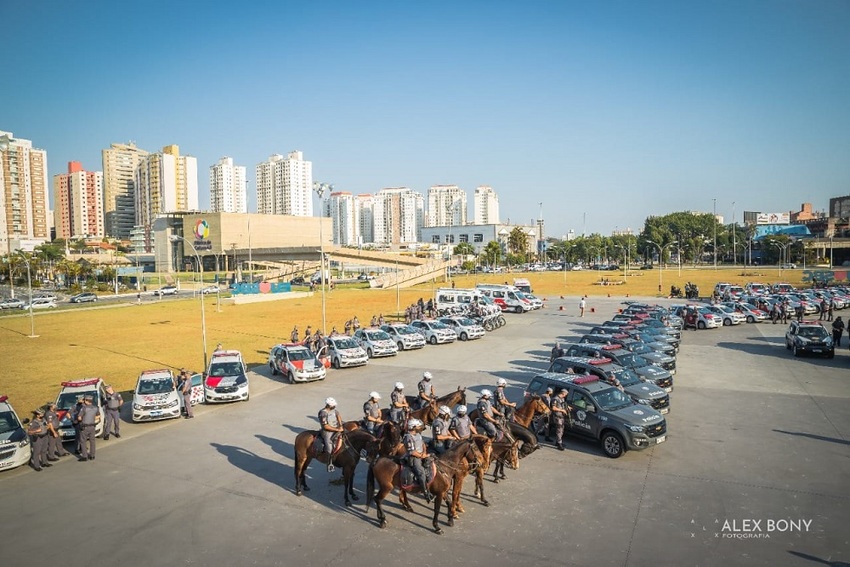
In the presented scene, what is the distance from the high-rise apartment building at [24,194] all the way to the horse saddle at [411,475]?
168m

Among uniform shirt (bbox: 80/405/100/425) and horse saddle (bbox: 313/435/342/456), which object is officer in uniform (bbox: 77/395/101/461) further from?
horse saddle (bbox: 313/435/342/456)

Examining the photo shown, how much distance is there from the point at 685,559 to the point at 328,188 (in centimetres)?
2788

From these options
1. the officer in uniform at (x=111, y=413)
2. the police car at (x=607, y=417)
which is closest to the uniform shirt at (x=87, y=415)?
the officer in uniform at (x=111, y=413)

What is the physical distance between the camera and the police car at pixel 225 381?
1917 cm

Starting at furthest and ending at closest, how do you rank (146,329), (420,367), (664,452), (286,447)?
(146,329), (420,367), (286,447), (664,452)

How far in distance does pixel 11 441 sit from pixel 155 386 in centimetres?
504

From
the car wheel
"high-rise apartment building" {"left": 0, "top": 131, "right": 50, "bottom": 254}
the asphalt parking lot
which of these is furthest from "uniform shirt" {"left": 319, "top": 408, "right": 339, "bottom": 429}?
"high-rise apartment building" {"left": 0, "top": 131, "right": 50, "bottom": 254}

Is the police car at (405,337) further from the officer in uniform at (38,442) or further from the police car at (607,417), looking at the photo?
the officer in uniform at (38,442)

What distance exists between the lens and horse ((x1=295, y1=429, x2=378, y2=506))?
36.1 ft

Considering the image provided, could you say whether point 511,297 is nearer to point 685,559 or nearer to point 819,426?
point 819,426

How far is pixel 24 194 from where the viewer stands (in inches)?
6471

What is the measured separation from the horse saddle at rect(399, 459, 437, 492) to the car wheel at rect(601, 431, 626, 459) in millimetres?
5655

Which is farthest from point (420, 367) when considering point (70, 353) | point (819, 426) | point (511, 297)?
point (511, 297)

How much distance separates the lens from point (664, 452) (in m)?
13.7
